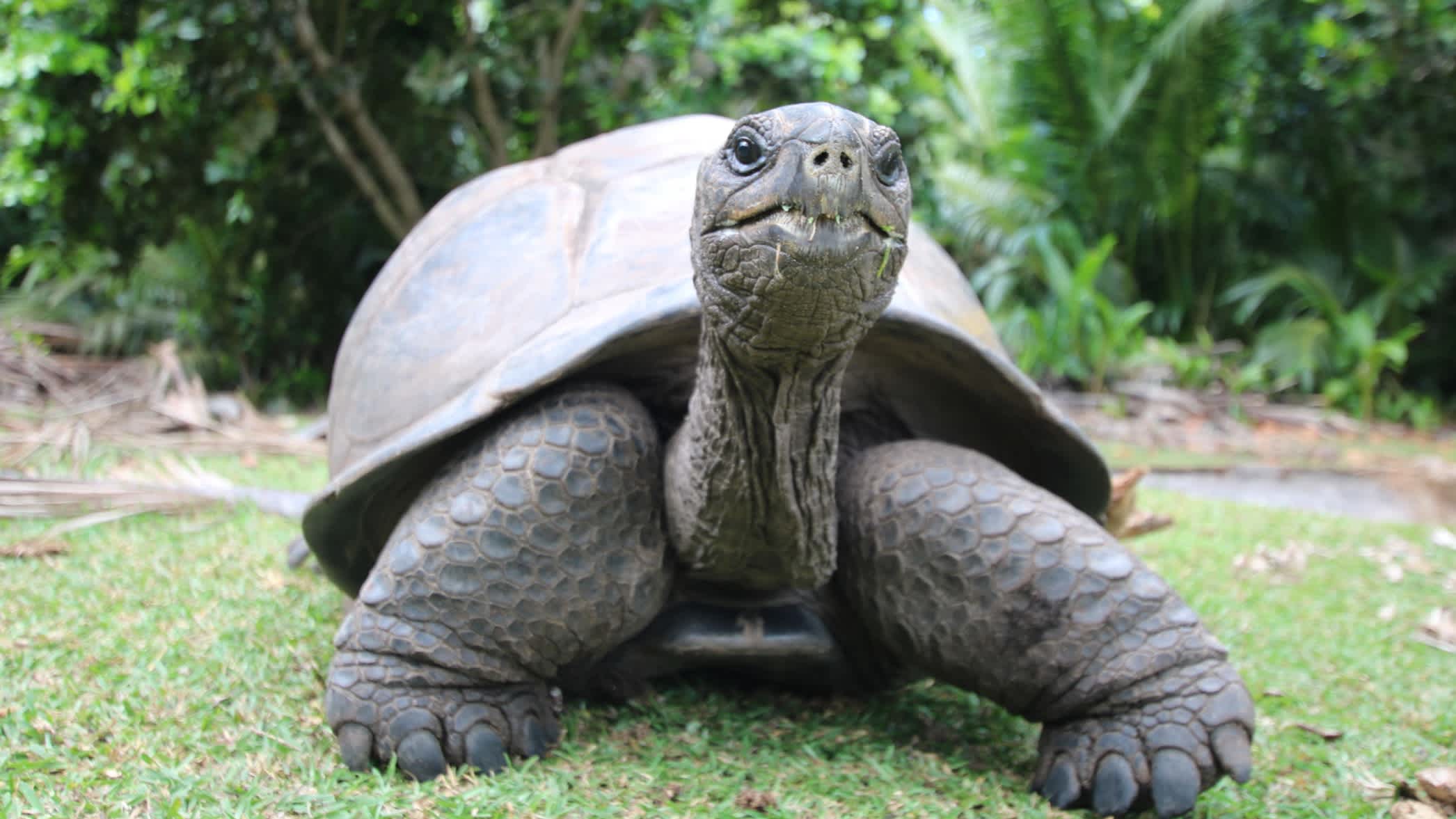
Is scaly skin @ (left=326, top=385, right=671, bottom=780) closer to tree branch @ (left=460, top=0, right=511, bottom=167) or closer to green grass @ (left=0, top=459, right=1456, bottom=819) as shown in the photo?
green grass @ (left=0, top=459, right=1456, bottom=819)

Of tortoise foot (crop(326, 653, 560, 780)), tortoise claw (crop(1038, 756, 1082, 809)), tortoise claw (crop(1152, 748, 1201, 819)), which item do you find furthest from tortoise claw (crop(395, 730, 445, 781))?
tortoise claw (crop(1152, 748, 1201, 819))

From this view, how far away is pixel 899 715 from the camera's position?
215 cm

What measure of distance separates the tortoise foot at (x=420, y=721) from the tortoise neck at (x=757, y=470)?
14.9 inches

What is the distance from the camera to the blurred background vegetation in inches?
222

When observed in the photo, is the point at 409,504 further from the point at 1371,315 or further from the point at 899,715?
the point at 1371,315

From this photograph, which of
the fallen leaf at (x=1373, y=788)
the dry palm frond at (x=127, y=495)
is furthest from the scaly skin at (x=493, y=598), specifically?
the dry palm frond at (x=127, y=495)

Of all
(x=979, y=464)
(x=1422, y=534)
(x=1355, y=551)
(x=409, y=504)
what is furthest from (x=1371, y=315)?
(x=409, y=504)

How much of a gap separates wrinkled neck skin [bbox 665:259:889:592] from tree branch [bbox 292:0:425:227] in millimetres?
4261

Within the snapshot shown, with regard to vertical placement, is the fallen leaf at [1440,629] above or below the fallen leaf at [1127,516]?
below

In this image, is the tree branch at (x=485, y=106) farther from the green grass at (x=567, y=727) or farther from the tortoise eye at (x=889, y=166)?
the tortoise eye at (x=889, y=166)

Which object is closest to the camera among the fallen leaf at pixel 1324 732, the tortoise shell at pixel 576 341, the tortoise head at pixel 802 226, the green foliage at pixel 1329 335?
the tortoise head at pixel 802 226

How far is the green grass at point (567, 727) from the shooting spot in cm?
162

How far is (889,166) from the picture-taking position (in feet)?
4.45

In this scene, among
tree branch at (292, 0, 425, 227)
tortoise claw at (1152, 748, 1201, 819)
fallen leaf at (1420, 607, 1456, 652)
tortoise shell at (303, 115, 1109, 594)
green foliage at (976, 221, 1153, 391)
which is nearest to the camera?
tortoise claw at (1152, 748, 1201, 819)
